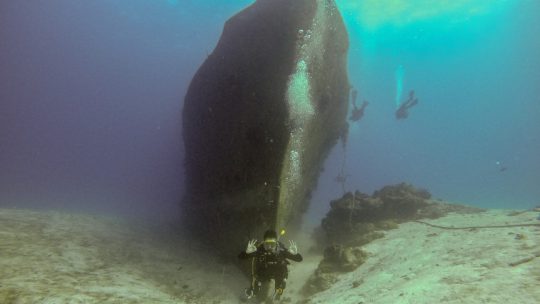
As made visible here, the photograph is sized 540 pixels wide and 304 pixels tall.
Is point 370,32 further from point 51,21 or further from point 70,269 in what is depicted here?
point 51,21

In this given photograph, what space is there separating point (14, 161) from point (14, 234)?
60.6m

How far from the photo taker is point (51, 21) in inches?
1981

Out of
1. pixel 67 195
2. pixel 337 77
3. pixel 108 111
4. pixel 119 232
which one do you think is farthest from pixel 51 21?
pixel 337 77

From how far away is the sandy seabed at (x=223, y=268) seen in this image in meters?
4.38

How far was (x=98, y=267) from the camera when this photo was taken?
6.72 metres

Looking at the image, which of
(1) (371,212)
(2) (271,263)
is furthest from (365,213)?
(2) (271,263)

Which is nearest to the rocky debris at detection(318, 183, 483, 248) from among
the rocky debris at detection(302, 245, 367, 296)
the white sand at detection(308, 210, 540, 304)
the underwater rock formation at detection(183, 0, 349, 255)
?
the white sand at detection(308, 210, 540, 304)

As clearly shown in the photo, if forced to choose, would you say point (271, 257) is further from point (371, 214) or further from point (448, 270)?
point (371, 214)

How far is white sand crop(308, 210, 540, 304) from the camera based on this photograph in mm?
4072

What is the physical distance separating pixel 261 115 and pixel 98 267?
517cm

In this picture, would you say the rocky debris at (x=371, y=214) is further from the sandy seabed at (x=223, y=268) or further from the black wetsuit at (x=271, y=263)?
the black wetsuit at (x=271, y=263)

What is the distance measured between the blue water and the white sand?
2104cm

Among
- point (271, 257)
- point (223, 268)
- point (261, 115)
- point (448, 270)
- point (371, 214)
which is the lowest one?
point (223, 268)

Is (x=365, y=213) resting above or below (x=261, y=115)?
below
